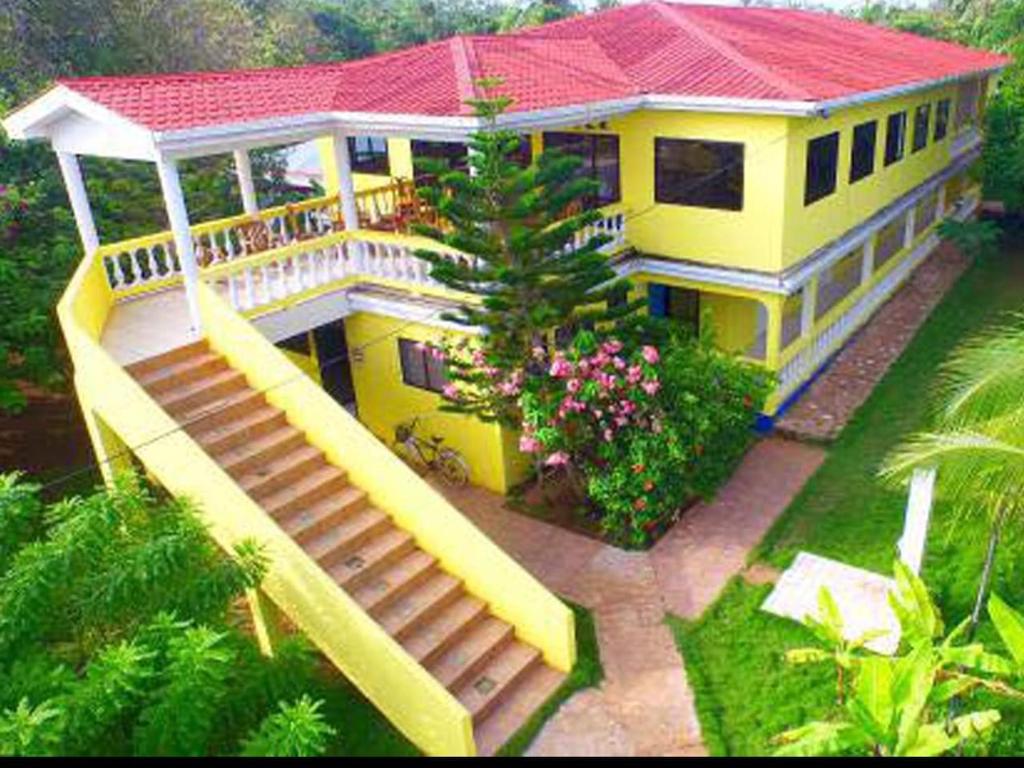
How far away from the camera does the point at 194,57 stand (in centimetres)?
2703

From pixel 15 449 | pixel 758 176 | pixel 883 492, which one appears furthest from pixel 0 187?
pixel 883 492

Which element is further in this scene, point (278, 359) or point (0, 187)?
point (0, 187)

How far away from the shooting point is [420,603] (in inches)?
404

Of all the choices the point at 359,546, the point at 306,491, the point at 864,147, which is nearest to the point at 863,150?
the point at 864,147

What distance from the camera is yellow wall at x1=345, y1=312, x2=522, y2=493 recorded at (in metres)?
13.8

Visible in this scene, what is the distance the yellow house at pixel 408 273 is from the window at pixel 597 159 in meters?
0.05

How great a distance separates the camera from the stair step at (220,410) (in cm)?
1086

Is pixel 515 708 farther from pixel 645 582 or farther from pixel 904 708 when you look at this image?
pixel 904 708

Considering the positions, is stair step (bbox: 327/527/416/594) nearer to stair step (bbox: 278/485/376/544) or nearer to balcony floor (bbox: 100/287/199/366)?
stair step (bbox: 278/485/376/544)

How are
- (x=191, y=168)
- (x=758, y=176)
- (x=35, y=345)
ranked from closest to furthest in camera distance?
(x=35, y=345) → (x=758, y=176) → (x=191, y=168)

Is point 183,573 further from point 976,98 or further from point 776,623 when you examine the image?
point 976,98

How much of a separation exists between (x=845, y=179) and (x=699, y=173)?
3473 millimetres

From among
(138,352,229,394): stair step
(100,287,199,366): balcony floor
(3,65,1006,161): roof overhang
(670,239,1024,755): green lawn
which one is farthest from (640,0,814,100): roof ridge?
(100,287,199,366): balcony floor

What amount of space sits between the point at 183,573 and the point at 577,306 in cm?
659
